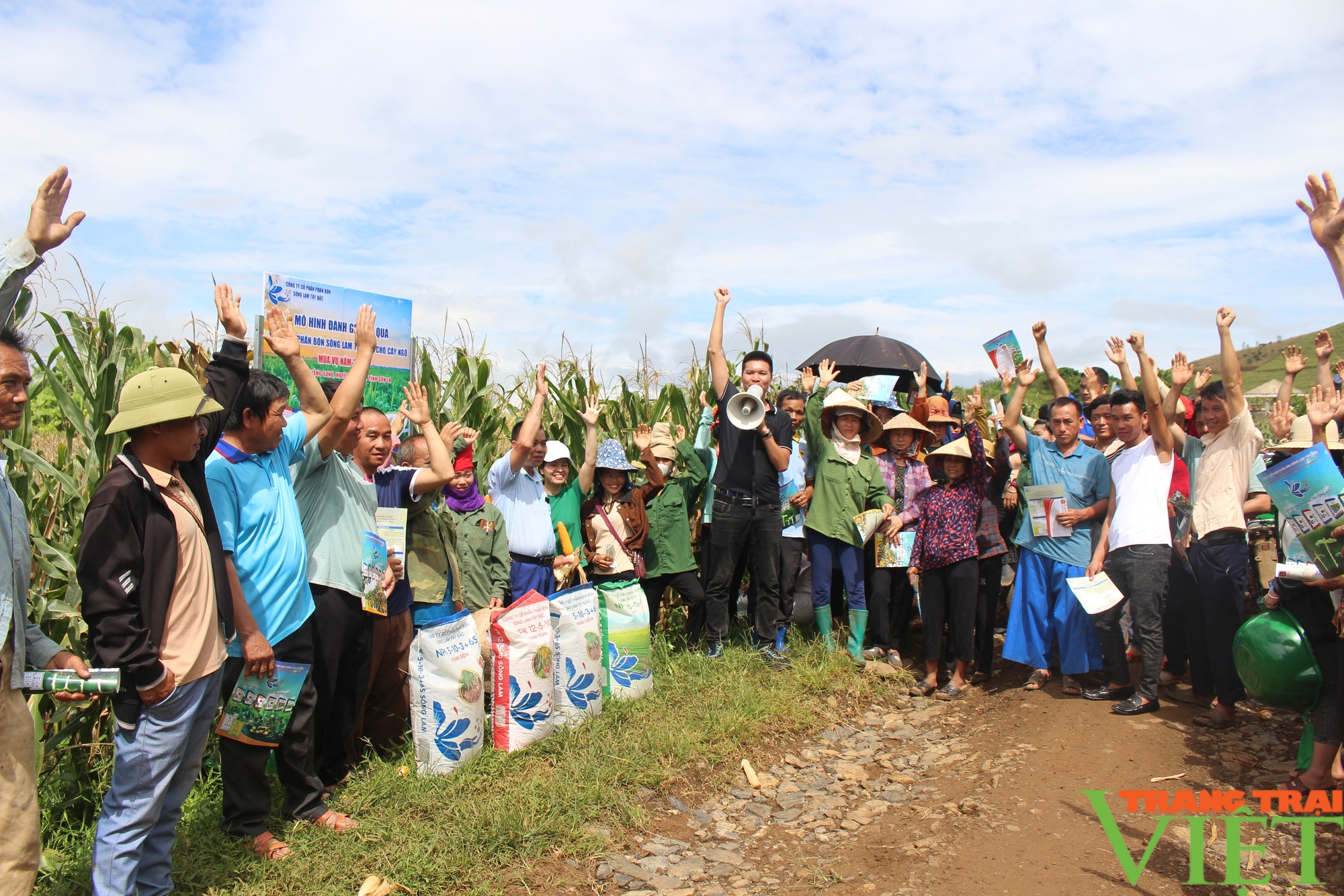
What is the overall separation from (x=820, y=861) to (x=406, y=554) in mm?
2503

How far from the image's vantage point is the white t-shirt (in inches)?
202

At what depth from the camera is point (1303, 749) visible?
3934 millimetres

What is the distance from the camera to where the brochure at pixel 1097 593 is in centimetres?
506

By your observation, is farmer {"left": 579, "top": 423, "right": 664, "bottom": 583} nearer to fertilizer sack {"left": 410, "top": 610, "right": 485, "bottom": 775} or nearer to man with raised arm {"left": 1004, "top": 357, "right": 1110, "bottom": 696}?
fertilizer sack {"left": 410, "top": 610, "right": 485, "bottom": 775}

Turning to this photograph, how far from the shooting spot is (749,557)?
6.13 meters

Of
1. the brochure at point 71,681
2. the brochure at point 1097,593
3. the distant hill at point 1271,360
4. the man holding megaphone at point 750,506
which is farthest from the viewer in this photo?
the distant hill at point 1271,360

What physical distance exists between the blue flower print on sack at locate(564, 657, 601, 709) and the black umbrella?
4744mm

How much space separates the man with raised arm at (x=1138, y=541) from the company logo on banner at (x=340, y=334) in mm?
4281

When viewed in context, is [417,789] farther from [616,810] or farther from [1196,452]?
[1196,452]

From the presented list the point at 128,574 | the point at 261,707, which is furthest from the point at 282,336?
the point at 261,707

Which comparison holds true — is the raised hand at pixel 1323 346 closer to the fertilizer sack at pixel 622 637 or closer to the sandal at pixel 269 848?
the fertilizer sack at pixel 622 637

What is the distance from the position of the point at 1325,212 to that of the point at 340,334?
15.5 feet

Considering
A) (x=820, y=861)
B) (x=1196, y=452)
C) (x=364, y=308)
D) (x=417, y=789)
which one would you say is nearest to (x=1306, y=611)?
(x=1196, y=452)

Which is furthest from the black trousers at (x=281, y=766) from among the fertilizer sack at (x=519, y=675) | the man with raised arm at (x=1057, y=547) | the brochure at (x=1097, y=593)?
the man with raised arm at (x=1057, y=547)
